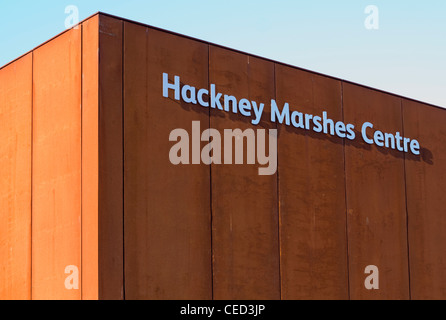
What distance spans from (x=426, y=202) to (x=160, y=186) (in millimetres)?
8211

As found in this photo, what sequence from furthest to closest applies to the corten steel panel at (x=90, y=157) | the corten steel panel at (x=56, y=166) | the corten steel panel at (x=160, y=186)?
the corten steel panel at (x=56, y=166) → the corten steel panel at (x=160, y=186) → the corten steel panel at (x=90, y=157)

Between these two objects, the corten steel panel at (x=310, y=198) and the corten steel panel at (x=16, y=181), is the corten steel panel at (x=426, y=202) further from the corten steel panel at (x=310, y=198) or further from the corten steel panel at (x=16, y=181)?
the corten steel panel at (x=16, y=181)

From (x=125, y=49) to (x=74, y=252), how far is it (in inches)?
146

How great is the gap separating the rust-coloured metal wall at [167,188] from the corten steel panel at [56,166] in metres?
0.03

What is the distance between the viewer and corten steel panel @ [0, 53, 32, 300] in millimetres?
15516

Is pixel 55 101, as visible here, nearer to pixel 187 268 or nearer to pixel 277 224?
pixel 187 268

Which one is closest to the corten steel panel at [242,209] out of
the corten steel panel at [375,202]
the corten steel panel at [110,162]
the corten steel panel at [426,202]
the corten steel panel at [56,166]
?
the corten steel panel at [110,162]

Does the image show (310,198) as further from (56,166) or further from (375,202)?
Answer: (56,166)

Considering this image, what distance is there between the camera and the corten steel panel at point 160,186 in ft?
46.7

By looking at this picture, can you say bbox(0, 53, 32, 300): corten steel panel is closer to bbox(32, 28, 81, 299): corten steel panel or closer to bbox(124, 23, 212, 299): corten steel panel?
bbox(32, 28, 81, 299): corten steel panel

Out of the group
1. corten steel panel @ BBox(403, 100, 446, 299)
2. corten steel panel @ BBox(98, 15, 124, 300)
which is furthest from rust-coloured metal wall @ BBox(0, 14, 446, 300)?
corten steel panel @ BBox(403, 100, 446, 299)

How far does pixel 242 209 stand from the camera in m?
15.9

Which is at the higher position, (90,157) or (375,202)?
(90,157)

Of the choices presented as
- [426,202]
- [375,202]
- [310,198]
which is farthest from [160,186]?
[426,202]
